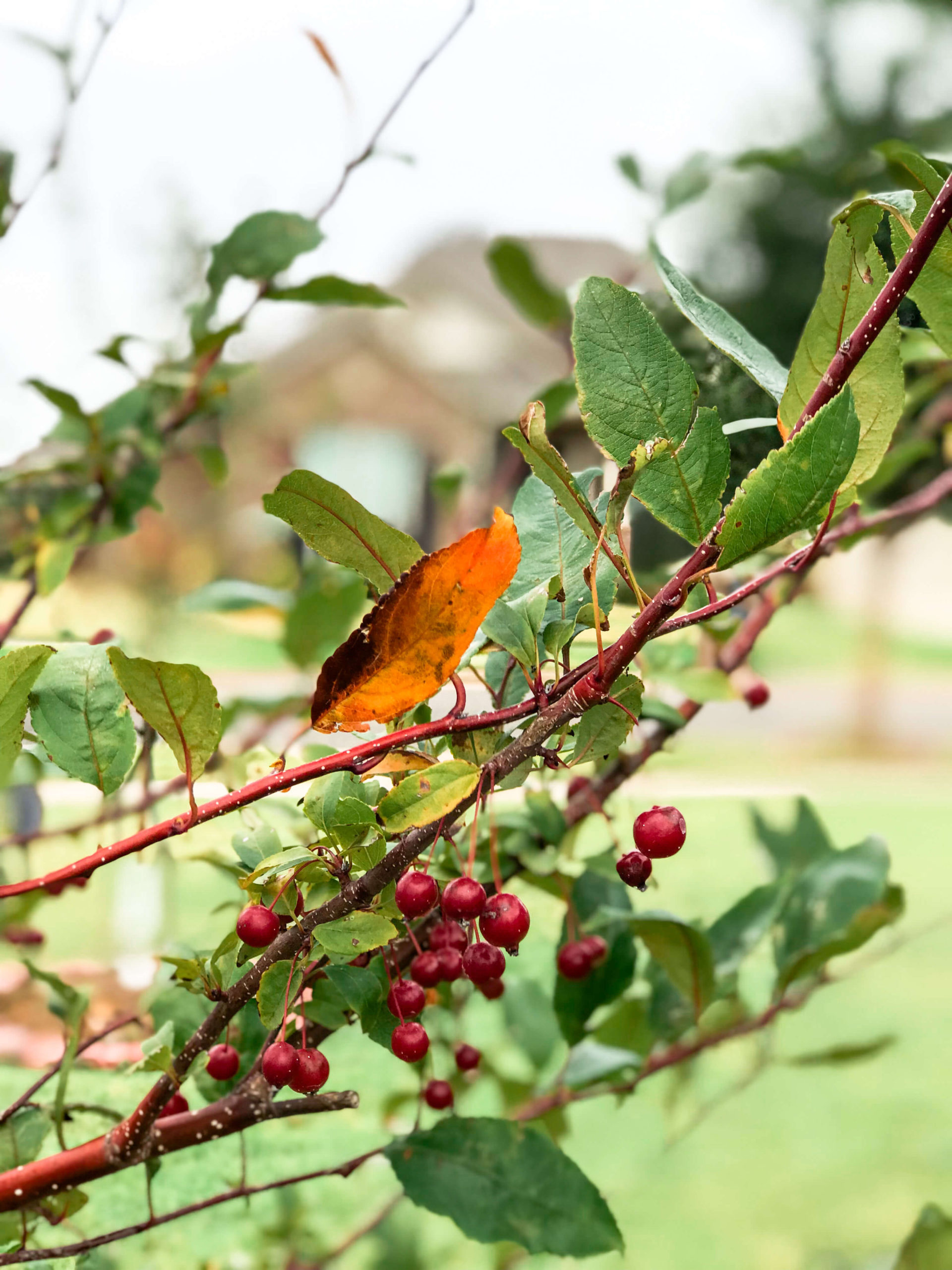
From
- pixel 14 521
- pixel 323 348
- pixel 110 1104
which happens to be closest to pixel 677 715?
pixel 110 1104

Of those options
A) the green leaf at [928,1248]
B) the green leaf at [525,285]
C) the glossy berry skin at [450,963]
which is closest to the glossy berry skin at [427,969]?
the glossy berry skin at [450,963]

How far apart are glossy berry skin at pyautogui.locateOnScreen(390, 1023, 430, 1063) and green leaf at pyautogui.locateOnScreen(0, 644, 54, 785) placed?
0.42 ft

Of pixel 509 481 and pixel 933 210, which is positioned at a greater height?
pixel 933 210

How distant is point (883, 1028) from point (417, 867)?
152 centimetres

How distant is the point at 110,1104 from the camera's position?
65 cm

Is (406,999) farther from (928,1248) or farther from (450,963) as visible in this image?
(928,1248)

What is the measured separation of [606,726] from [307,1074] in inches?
4.5

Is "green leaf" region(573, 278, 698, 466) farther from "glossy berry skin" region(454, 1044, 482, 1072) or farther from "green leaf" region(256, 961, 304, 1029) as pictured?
"glossy berry skin" region(454, 1044, 482, 1072)

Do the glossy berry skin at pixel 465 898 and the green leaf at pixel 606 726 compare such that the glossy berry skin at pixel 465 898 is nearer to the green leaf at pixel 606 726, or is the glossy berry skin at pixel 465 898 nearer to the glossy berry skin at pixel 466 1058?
the green leaf at pixel 606 726

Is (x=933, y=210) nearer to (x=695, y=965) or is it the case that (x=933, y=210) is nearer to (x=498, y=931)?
(x=498, y=931)

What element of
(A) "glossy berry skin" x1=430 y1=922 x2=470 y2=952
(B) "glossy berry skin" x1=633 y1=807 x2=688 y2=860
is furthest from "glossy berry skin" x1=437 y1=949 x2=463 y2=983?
(B) "glossy berry skin" x1=633 y1=807 x2=688 y2=860

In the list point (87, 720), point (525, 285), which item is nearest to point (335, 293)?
point (525, 285)

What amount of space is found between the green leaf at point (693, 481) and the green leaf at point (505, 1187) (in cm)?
26

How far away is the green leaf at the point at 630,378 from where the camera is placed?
0.73ft
